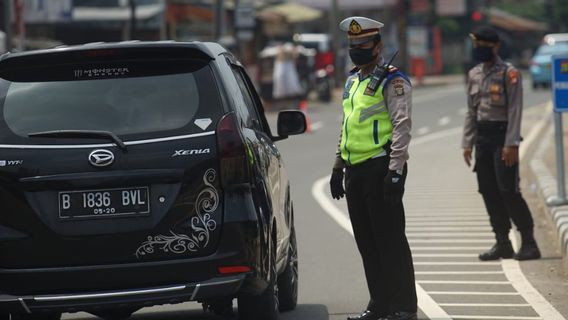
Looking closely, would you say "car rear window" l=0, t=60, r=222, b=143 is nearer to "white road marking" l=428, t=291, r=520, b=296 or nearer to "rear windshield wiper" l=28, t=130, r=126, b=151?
"rear windshield wiper" l=28, t=130, r=126, b=151

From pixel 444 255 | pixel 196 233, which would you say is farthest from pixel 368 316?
pixel 444 255

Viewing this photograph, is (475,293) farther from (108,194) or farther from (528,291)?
(108,194)

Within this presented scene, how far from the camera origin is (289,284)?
27.9ft

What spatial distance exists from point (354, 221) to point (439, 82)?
52732mm

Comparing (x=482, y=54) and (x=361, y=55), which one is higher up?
(x=361, y=55)

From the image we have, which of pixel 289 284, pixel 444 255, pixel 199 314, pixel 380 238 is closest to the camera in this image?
pixel 380 238

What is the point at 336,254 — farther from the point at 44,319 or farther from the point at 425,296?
the point at 44,319

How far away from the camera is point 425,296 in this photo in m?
9.23

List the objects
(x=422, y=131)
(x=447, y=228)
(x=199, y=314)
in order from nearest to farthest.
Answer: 1. (x=199, y=314)
2. (x=447, y=228)
3. (x=422, y=131)

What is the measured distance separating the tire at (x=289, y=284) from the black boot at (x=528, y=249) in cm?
269

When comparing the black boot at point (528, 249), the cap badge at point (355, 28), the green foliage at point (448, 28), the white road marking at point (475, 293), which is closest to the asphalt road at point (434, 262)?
the white road marking at point (475, 293)

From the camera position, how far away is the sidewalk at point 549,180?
1092 cm

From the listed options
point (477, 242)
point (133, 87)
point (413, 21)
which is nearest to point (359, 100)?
point (133, 87)

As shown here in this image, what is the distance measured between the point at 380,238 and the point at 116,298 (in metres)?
2.03
